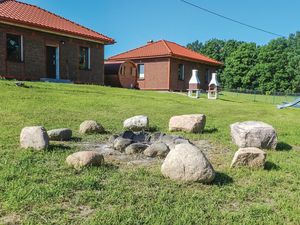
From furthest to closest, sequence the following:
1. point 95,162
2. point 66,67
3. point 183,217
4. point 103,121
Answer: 1. point 66,67
2. point 103,121
3. point 95,162
4. point 183,217

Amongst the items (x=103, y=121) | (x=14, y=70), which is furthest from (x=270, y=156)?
(x=14, y=70)

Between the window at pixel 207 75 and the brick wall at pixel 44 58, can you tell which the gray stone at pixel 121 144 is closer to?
the brick wall at pixel 44 58

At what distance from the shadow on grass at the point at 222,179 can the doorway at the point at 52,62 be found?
58.8ft

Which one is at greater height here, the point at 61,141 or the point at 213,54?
the point at 213,54

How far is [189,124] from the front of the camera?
29.0ft

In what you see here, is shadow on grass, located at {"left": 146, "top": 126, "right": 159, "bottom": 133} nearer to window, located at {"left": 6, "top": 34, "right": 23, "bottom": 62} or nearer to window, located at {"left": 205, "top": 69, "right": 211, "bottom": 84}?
window, located at {"left": 6, "top": 34, "right": 23, "bottom": 62}

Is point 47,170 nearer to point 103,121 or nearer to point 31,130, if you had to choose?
point 31,130

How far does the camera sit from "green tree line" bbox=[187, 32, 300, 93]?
5878cm

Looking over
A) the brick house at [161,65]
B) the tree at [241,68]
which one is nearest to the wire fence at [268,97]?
the brick house at [161,65]

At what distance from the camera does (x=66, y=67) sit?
22031mm

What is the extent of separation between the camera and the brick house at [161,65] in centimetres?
2966

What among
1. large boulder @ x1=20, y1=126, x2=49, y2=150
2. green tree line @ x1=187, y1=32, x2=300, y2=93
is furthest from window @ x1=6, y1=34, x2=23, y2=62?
green tree line @ x1=187, y1=32, x2=300, y2=93

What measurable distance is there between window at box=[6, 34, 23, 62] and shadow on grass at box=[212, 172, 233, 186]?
16.5 m

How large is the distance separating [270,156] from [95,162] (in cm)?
319
